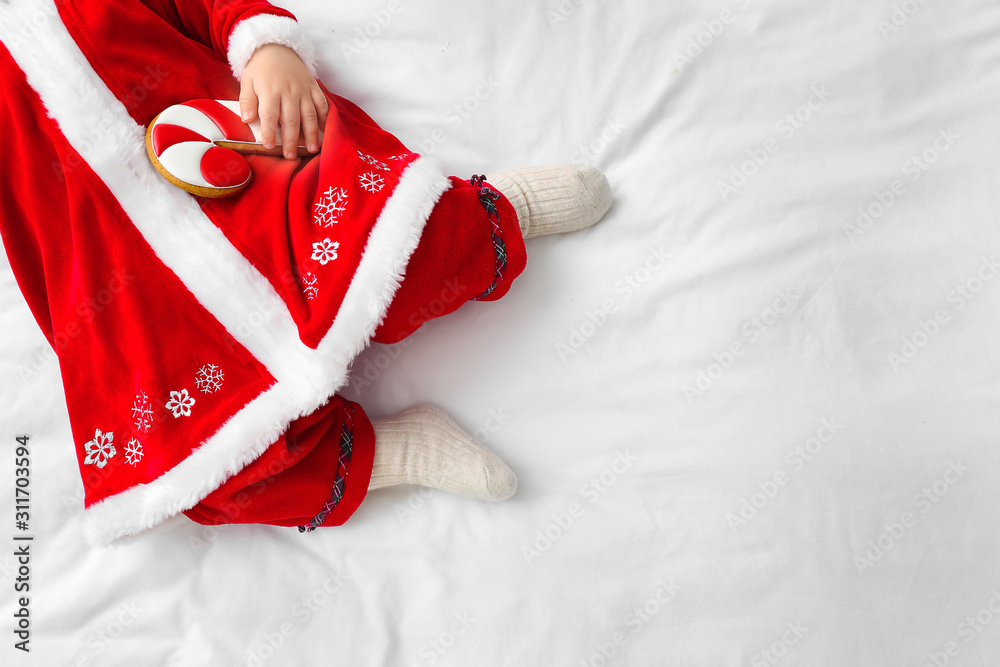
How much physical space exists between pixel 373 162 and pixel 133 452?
0.43 metres

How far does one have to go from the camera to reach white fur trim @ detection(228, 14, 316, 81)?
2.62ft

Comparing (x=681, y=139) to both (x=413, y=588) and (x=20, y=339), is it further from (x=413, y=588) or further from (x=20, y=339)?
(x=20, y=339)

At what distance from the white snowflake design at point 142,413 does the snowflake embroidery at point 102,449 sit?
0.13ft

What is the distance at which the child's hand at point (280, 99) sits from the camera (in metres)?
0.78

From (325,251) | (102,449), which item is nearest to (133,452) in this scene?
(102,449)

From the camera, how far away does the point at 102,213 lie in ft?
2.47

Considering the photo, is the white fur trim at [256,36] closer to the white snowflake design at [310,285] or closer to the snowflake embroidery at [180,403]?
the white snowflake design at [310,285]

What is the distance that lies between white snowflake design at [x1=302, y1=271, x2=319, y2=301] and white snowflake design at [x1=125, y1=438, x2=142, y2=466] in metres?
0.26

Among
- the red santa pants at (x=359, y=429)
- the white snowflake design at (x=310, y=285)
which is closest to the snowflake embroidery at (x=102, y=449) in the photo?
the red santa pants at (x=359, y=429)

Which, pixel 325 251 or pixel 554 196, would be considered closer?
pixel 325 251

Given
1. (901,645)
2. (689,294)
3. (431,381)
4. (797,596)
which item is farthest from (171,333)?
(901,645)

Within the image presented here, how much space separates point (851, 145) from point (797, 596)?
566mm

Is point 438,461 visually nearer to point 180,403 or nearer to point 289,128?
point 180,403

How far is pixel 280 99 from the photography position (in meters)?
0.79
